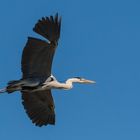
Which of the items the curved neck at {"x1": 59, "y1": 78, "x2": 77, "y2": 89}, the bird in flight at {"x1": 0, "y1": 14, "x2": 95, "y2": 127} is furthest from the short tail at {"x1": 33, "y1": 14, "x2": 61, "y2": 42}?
the curved neck at {"x1": 59, "y1": 78, "x2": 77, "y2": 89}

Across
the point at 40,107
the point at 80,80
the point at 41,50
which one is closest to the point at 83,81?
the point at 80,80

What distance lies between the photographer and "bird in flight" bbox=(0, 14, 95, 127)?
69.9ft

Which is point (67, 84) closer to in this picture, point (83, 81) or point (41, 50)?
point (83, 81)

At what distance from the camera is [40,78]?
22578mm

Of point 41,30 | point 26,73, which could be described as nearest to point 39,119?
point 26,73

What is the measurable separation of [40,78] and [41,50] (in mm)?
1221

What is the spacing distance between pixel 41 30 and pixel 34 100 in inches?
123

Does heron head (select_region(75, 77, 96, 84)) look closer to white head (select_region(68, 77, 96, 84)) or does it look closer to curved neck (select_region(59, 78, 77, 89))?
white head (select_region(68, 77, 96, 84))

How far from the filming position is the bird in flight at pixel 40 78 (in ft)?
69.9

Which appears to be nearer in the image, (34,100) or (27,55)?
(27,55)

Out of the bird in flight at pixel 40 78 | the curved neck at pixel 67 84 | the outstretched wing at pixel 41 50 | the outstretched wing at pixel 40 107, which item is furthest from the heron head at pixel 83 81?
the outstretched wing at pixel 41 50

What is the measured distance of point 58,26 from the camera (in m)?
21.3

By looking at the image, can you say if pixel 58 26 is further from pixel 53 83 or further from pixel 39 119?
pixel 39 119

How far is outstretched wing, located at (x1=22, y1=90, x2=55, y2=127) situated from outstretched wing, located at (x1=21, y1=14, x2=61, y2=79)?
1.03 meters
